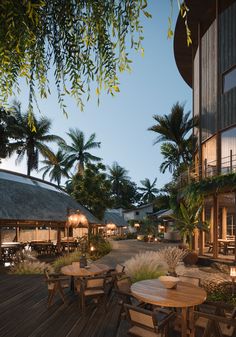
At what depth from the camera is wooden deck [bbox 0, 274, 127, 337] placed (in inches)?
236

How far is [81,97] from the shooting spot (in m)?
2.63

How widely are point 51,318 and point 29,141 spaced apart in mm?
27936

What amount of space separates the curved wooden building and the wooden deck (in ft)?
28.5

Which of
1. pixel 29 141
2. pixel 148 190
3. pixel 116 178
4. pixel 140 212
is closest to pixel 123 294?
pixel 29 141

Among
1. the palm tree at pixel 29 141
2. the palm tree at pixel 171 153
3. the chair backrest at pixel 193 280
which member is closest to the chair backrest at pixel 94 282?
the chair backrest at pixel 193 280

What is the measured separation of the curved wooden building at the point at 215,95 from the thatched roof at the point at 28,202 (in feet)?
26.9

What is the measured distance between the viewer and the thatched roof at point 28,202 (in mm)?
14859

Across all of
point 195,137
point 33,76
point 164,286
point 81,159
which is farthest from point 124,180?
point 33,76

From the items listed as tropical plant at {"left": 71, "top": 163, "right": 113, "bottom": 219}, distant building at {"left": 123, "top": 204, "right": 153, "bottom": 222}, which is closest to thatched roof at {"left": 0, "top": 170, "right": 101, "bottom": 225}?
tropical plant at {"left": 71, "top": 163, "right": 113, "bottom": 219}

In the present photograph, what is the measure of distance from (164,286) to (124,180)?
51614mm

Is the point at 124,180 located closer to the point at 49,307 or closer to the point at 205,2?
the point at 205,2

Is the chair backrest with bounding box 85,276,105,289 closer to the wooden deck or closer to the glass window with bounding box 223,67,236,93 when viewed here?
the wooden deck

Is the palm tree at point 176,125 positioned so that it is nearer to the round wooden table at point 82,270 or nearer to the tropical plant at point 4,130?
the tropical plant at point 4,130

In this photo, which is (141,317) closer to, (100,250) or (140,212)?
(100,250)
